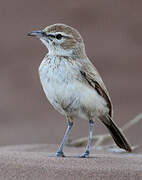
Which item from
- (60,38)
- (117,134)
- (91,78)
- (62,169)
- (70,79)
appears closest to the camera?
(62,169)

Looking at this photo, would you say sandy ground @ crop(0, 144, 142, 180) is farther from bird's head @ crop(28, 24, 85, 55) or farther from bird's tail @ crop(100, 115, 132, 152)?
bird's head @ crop(28, 24, 85, 55)

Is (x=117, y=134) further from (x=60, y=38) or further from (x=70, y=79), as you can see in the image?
(x=60, y=38)

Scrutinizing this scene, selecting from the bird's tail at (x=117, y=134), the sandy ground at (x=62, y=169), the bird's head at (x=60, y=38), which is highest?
the bird's head at (x=60, y=38)

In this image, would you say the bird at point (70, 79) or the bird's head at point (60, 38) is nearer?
the bird at point (70, 79)

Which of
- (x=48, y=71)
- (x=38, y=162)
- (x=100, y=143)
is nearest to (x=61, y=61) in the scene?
(x=48, y=71)

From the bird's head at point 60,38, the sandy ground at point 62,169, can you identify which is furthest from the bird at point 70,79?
the sandy ground at point 62,169

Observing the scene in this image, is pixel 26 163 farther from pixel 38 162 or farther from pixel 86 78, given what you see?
pixel 86 78

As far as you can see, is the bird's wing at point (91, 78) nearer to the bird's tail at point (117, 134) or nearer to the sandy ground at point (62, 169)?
the bird's tail at point (117, 134)

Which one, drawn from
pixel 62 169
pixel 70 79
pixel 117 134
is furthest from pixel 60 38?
pixel 62 169
